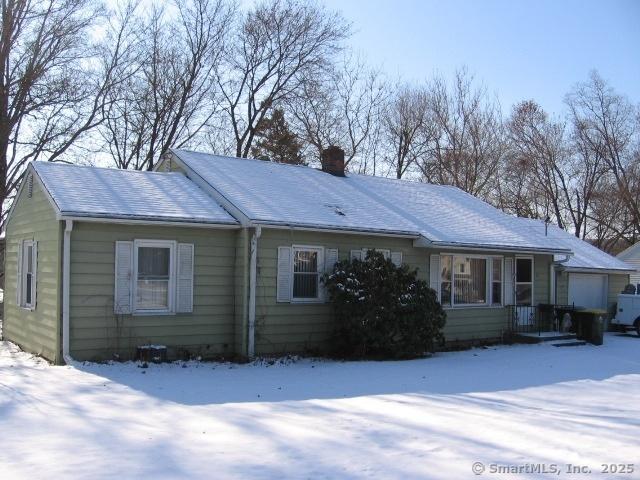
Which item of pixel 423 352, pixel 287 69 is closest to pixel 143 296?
pixel 423 352

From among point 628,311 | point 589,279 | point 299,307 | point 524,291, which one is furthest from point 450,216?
point 628,311

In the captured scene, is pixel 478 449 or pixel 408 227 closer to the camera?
pixel 478 449

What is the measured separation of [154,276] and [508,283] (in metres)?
10.1

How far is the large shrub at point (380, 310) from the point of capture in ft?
46.4

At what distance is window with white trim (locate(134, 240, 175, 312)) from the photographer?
13125 millimetres

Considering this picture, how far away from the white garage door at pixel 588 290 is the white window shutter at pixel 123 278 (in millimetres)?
15470

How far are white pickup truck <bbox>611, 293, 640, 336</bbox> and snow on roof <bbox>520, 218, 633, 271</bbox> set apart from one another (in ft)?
4.27

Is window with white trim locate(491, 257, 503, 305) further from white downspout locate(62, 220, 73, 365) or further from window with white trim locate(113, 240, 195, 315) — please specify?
white downspout locate(62, 220, 73, 365)

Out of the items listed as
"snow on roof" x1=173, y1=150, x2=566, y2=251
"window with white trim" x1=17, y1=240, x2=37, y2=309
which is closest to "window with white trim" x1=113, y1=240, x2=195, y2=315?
"snow on roof" x1=173, y1=150, x2=566, y2=251

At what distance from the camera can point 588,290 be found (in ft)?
76.7

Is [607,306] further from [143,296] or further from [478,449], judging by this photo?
[478,449]

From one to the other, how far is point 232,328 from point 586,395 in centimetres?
712

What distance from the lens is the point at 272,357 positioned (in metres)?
14.1

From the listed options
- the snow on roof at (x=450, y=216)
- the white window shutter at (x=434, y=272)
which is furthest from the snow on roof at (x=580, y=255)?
the white window shutter at (x=434, y=272)
